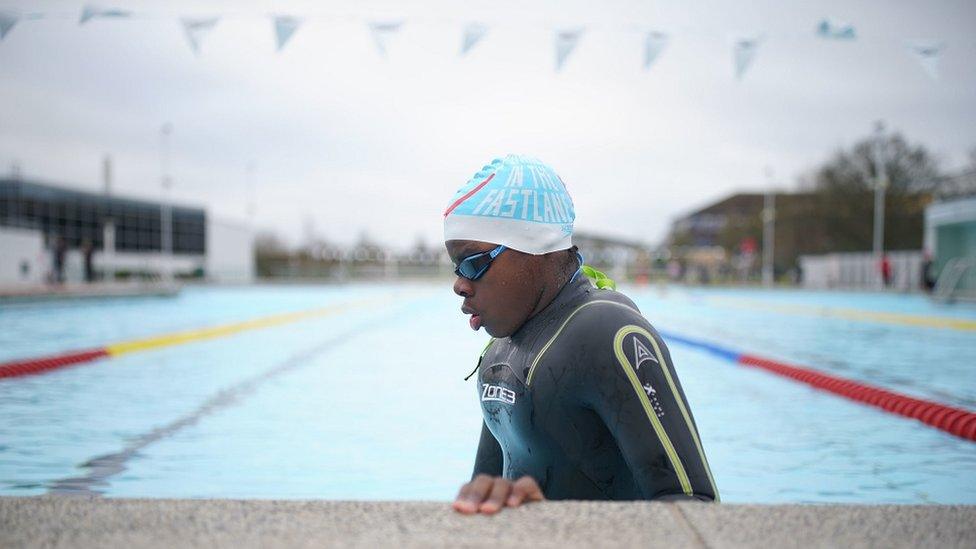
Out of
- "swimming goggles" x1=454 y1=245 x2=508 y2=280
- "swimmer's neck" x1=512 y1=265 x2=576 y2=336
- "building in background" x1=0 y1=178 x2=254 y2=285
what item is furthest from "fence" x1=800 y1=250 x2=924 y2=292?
"swimming goggles" x1=454 y1=245 x2=508 y2=280

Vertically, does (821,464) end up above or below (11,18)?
below

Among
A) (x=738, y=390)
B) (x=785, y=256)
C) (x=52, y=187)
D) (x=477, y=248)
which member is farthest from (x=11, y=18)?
(x=785, y=256)

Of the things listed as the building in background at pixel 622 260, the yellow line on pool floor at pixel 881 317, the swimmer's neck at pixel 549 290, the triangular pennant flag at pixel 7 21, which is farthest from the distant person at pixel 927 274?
the swimmer's neck at pixel 549 290

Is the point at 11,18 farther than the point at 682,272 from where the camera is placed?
No

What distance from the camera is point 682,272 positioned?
49.7 metres

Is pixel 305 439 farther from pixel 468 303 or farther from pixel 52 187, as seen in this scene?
pixel 52 187

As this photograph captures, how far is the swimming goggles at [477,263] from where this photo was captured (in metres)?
1.84

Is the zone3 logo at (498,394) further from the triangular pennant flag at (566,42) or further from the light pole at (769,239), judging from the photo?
the light pole at (769,239)

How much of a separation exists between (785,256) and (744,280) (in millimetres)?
14047

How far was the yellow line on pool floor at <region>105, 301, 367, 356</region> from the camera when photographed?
1148cm

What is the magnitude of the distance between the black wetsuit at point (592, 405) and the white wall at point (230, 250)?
5032cm

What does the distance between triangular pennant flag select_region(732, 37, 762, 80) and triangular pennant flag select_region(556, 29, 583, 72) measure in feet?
6.85

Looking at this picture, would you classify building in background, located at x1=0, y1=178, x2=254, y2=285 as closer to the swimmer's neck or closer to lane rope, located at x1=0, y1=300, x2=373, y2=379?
lane rope, located at x1=0, y1=300, x2=373, y2=379

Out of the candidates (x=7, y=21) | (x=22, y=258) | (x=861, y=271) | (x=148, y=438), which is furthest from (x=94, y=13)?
(x=861, y=271)
